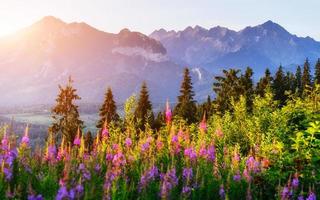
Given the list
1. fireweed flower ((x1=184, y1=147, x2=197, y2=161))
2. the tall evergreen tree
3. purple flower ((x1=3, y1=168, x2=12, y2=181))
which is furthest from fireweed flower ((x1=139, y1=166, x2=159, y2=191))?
the tall evergreen tree

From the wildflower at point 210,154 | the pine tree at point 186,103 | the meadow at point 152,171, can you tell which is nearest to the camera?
the meadow at point 152,171

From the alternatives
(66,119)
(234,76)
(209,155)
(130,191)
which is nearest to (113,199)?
(130,191)

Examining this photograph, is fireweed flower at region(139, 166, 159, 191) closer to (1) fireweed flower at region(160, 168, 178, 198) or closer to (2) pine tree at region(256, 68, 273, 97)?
(1) fireweed flower at region(160, 168, 178, 198)

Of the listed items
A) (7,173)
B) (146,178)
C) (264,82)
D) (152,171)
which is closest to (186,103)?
(264,82)

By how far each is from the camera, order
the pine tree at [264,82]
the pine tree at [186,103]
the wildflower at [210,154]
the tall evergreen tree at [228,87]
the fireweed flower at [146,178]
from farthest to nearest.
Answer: the pine tree at [186,103] < the pine tree at [264,82] < the tall evergreen tree at [228,87] < the wildflower at [210,154] < the fireweed flower at [146,178]

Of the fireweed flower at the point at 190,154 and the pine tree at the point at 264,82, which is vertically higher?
the pine tree at the point at 264,82

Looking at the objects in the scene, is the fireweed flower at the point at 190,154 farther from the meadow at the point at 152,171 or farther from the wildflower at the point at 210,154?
the wildflower at the point at 210,154

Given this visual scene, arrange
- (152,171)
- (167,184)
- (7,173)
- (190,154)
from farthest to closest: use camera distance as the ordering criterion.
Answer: (190,154)
(152,171)
(167,184)
(7,173)

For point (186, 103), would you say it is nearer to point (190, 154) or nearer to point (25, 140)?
point (190, 154)

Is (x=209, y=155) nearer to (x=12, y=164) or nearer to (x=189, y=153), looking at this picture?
(x=189, y=153)

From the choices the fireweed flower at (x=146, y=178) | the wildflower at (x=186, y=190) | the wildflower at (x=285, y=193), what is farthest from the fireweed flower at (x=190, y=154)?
the wildflower at (x=285, y=193)

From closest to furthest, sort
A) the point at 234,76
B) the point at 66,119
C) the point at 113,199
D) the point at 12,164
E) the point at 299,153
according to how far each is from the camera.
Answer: the point at 113,199 → the point at 12,164 → the point at 299,153 → the point at 66,119 → the point at 234,76

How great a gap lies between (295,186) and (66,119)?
6024cm

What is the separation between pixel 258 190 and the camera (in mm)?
7918
